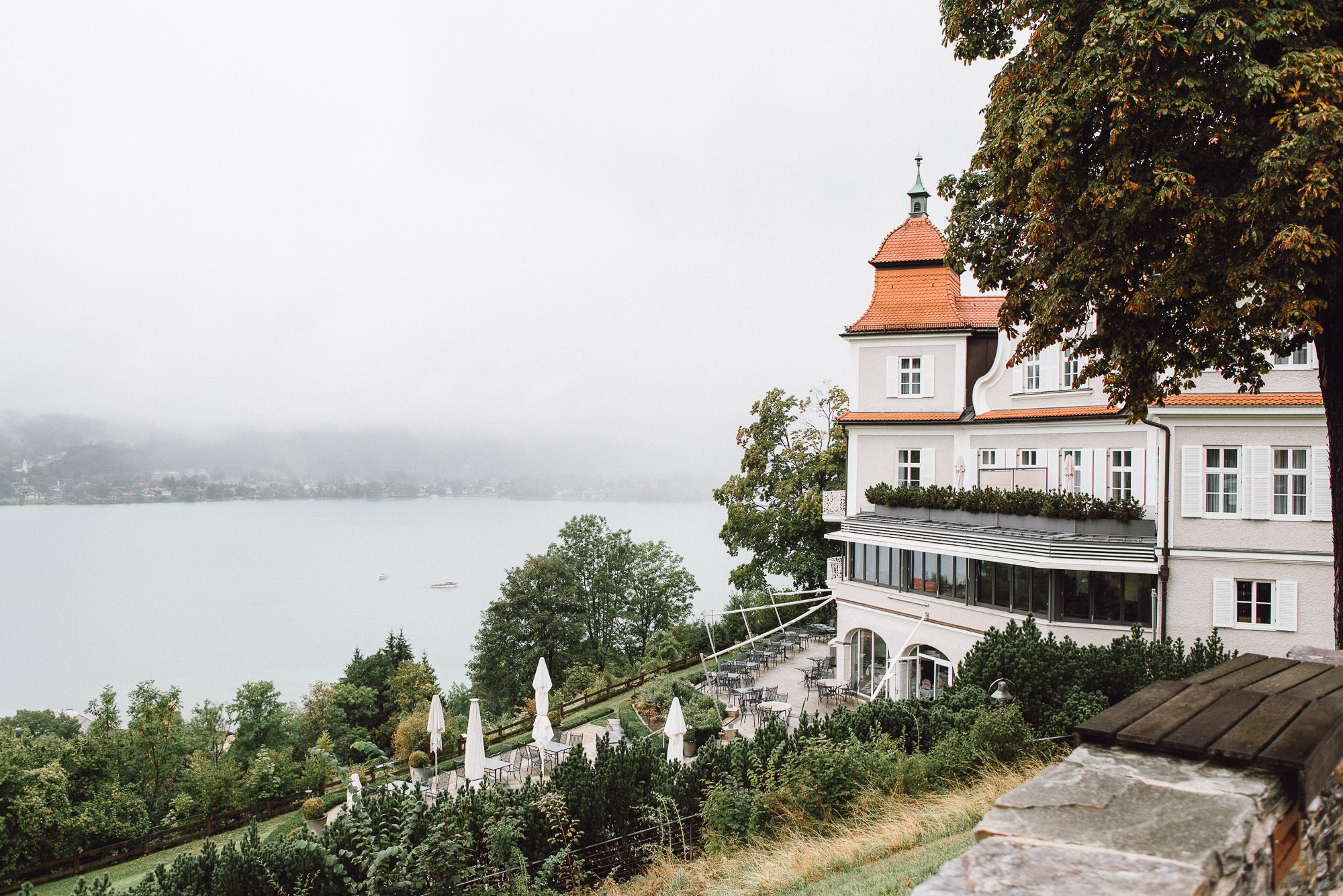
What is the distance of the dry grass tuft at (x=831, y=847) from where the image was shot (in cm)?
687

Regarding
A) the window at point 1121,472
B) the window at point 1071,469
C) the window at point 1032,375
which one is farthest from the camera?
the window at point 1032,375

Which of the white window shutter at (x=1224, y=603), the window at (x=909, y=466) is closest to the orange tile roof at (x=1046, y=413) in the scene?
the window at (x=909, y=466)

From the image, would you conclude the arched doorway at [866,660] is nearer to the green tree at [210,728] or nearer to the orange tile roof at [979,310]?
the orange tile roof at [979,310]

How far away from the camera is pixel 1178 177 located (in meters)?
7.57

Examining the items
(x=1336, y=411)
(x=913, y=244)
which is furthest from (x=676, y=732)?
(x=913, y=244)

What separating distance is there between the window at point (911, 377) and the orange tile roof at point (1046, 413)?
202 centimetres

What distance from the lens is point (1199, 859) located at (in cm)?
233

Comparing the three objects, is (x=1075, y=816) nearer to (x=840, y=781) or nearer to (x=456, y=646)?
(x=840, y=781)

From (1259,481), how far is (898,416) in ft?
30.4

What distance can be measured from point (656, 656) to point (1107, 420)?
22.4 metres

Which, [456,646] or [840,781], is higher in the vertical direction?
[840,781]

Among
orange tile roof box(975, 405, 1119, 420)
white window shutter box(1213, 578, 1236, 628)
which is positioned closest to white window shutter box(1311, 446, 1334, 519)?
white window shutter box(1213, 578, 1236, 628)

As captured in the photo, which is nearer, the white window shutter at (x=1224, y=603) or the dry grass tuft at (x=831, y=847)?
the dry grass tuft at (x=831, y=847)

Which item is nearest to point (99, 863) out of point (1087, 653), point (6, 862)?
point (6, 862)
